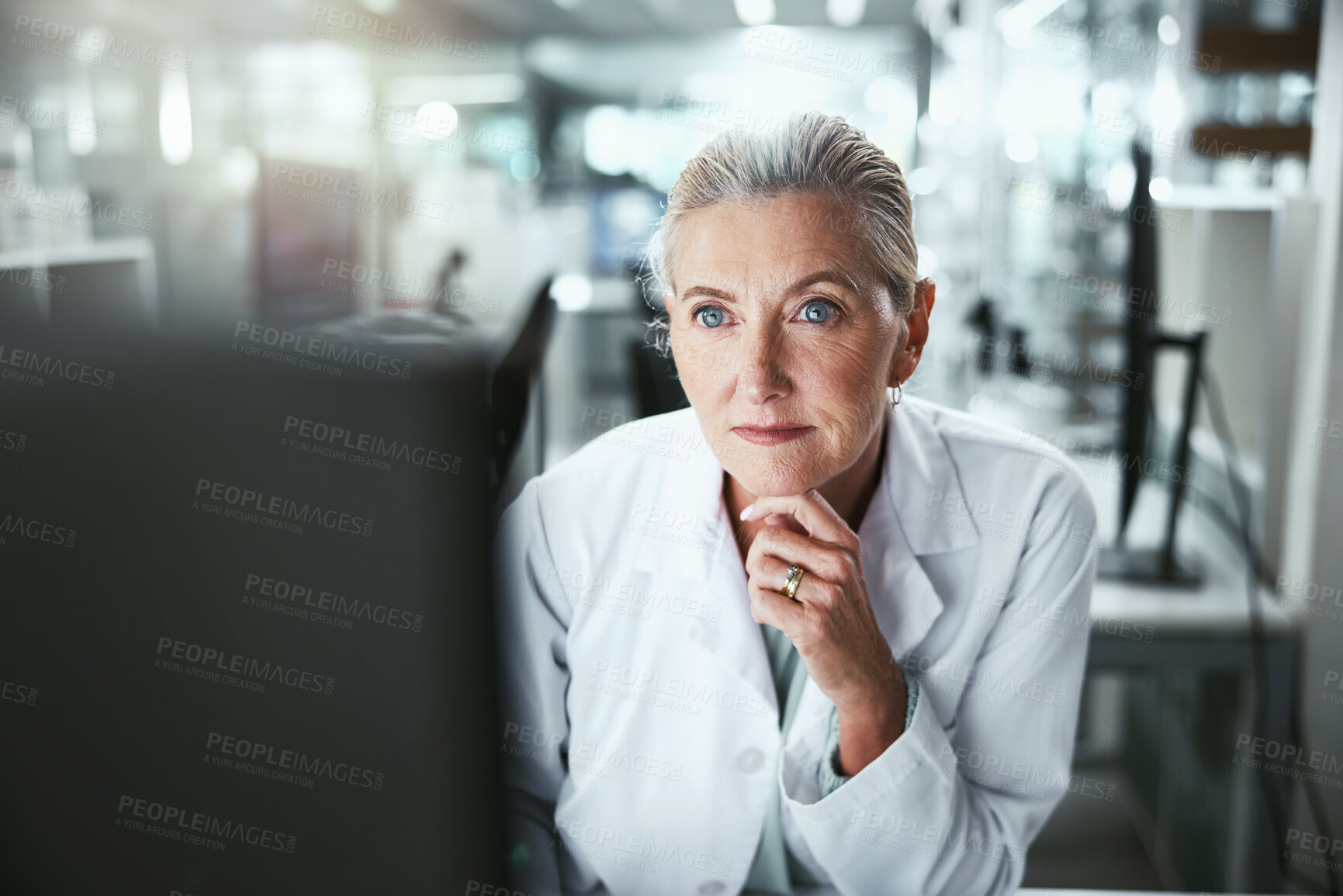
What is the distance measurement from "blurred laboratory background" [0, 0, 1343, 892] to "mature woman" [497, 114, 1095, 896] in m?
0.10

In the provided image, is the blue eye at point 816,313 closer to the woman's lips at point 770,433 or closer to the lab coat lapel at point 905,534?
the woman's lips at point 770,433

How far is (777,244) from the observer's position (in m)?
0.65

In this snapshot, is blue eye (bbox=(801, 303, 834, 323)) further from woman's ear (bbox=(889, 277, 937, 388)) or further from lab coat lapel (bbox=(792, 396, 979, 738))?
lab coat lapel (bbox=(792, 396, 979, 738))

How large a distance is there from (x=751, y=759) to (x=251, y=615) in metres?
0.55

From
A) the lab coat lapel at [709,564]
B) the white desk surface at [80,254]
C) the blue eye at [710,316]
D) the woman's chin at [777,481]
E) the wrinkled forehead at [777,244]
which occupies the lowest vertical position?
the lab coat lapel at [709,564]

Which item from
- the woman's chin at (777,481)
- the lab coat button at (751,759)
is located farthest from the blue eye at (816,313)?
the lab coat button at (751,759)

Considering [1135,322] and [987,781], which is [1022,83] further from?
[987,781]

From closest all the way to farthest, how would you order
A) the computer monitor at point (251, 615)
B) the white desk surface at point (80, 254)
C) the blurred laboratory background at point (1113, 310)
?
the computer monitor at point (251, 615)
the blurred laboratory background at point (1113, 310)
the white desk surface at point (80, 254)

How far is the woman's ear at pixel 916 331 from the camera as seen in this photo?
0.73 meters

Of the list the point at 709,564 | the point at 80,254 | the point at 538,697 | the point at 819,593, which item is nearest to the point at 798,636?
the point at 819,593

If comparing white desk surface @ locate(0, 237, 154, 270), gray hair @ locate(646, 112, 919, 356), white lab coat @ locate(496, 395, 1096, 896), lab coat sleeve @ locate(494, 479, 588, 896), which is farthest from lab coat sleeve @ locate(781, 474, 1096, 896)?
white desk surface @ locate(0, 237, 154, 270)

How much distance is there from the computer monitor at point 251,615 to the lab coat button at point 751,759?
0.47 m

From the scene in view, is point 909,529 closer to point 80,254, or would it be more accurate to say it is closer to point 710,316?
point 710,316

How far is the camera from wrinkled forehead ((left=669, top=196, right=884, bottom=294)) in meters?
0.65
